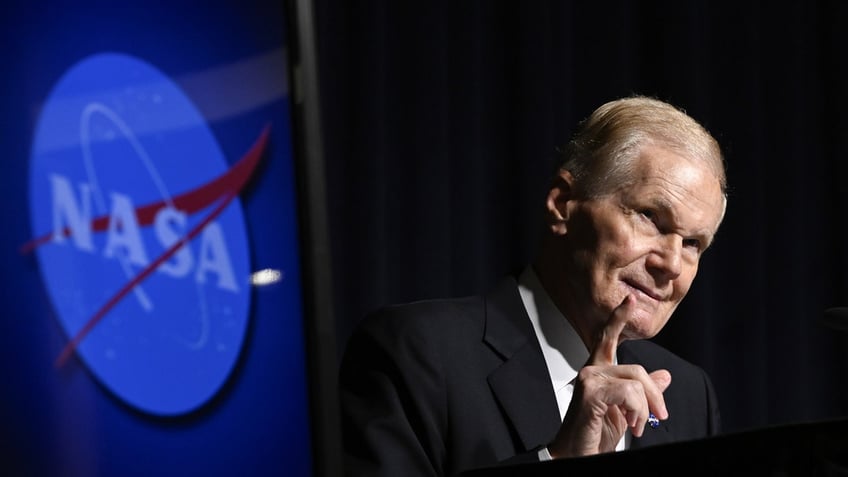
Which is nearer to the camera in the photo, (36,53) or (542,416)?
(36,53)

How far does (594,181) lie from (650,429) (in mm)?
373

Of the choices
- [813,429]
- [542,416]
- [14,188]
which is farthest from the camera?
[542,416]

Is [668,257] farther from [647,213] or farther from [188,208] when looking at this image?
[188,208]

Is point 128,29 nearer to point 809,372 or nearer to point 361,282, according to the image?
point 361,282

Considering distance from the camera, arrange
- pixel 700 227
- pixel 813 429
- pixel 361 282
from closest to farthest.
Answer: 1. pixel 813 429
2. pixel 700 227
3. pixel 361 282

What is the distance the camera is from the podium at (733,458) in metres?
0.68

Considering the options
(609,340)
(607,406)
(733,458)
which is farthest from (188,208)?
(609,340)

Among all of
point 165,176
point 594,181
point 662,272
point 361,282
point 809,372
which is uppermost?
point 165,176

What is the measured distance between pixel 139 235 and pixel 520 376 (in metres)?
0.99

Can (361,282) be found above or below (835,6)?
below

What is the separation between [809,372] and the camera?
10.3ft

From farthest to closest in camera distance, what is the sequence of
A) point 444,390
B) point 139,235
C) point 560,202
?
point 560,202
point 444,390
point 139,235

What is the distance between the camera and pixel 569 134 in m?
2.85

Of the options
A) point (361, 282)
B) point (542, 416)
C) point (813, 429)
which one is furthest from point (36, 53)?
point (361, 282)
